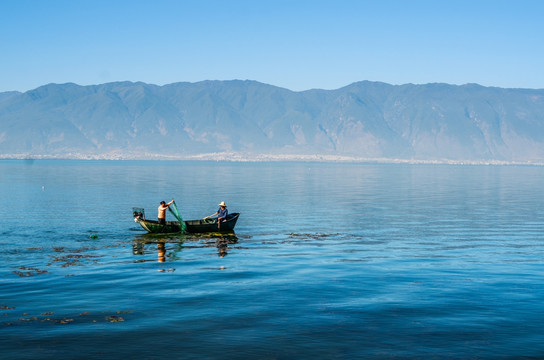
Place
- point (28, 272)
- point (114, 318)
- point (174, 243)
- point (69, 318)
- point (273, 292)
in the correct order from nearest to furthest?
point (69, 318) → point (114, 318) → point (273, 292) → point (28, 272) → point (174, 243)

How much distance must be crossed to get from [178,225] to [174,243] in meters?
4.52

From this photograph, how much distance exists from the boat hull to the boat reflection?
65 cm

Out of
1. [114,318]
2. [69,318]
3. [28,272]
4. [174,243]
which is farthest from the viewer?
[174,243]

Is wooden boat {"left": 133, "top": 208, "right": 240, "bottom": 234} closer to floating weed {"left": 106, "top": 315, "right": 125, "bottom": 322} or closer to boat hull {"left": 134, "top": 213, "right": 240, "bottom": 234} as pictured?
boat hull {"left": 134, "top": 213, "right": 240, "bottom": 234}

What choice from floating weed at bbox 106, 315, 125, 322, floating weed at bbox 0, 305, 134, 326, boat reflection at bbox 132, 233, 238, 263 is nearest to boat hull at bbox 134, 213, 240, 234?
boat reflection at bbox 132, 233, 238, 263

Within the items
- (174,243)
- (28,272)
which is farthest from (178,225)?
(28,272)

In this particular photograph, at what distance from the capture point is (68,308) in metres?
23.2

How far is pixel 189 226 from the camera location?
46.0m

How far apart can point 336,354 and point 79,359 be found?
790cm

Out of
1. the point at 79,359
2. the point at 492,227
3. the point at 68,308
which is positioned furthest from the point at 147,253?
the point at 492,227

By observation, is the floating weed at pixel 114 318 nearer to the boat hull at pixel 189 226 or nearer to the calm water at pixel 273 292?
the calm water at pixel 273 292

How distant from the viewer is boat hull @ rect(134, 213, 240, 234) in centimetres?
4531

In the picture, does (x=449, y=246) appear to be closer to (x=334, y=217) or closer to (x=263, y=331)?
(x=334, y=217)

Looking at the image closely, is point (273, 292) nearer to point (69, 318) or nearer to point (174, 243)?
point (69, 318)
